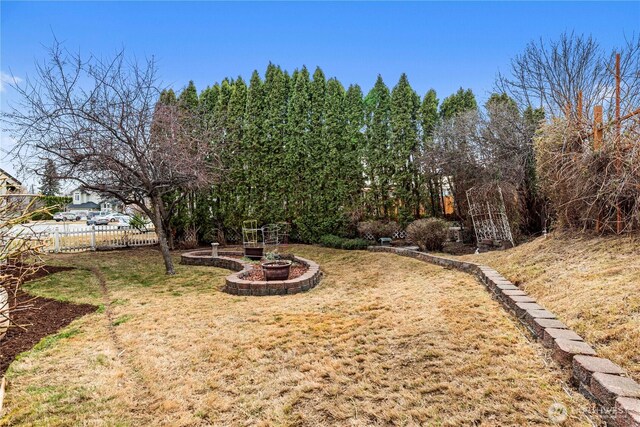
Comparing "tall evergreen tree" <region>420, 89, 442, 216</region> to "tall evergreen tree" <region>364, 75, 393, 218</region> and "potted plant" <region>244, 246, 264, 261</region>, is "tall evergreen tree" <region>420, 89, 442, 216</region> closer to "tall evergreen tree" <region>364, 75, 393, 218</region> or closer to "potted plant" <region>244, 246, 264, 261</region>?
"tall evergreen tree" <region>364, 75, 393, 218</region>

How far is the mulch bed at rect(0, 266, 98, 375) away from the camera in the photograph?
10.4 ft

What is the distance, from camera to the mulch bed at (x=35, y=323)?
3.18m

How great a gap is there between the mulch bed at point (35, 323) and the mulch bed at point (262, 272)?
2.48m

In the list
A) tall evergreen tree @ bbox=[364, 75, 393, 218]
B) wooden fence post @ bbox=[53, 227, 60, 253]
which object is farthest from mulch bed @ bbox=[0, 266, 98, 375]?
tall evergreen tree @ bbox=[364, 75, 393, 218]

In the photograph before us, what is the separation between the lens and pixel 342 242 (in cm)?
989

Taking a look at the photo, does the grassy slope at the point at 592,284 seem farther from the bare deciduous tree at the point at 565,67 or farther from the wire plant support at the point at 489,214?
the bare deciduous tree at the point at 565,67

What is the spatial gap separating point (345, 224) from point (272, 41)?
5.84 metres

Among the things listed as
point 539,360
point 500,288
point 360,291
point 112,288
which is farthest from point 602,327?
point 112,288

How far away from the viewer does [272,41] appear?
9.21m

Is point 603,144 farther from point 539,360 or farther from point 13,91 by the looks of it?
point 13,91

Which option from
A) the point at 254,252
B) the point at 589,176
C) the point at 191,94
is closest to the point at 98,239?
the point at 191,94

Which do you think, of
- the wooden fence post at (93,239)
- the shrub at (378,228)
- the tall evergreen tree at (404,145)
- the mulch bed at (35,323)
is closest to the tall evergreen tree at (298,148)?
the shrub at (378,228)

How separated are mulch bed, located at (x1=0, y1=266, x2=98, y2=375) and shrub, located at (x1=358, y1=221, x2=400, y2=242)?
279 inches

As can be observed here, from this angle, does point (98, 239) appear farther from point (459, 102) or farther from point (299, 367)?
point (459, 102)
